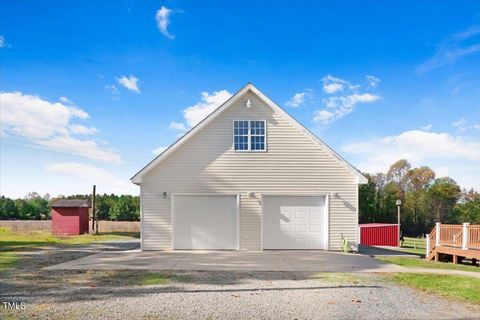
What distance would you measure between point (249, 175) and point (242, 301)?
8507mm

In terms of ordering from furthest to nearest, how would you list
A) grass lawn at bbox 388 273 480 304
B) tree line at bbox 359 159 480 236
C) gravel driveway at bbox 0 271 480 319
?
tree line at bbox 359 159 480 236 < grass lawn at bbox 388 273 480 304 < gravel driveway at bbox 0 271 480 319

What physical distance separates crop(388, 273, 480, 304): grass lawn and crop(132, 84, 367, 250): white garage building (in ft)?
17.2

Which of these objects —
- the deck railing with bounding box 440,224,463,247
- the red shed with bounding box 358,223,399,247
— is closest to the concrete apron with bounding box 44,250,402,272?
the deck railing with bounding box 440,224,463,247

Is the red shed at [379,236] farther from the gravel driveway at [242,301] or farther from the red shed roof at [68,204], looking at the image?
the red shed roof at [68,204]

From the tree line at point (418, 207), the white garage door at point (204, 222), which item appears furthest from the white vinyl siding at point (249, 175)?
the tree line at point (418, 207)

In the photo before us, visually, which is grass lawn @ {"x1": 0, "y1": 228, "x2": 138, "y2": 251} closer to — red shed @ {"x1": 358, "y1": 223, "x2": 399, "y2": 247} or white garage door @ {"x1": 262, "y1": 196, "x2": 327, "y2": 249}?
white garage door @ {"x1": 262, "y1": 196, "x2": 327, "y2": 249}

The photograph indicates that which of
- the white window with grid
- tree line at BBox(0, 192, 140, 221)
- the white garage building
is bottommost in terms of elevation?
tree line at BBox(0, 192, 140, 221)

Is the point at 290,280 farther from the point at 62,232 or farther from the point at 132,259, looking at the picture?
the point at 62,232

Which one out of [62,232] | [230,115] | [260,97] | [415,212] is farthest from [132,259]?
[415,212]

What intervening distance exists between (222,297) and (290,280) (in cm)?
236

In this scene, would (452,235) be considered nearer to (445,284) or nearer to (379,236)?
(445,284)

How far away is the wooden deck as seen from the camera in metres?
14.4

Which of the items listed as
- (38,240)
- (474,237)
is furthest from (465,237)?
(38,240)

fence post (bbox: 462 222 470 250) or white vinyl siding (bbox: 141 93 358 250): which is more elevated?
white vinyl siding (bbox: 141 93 358 250)
